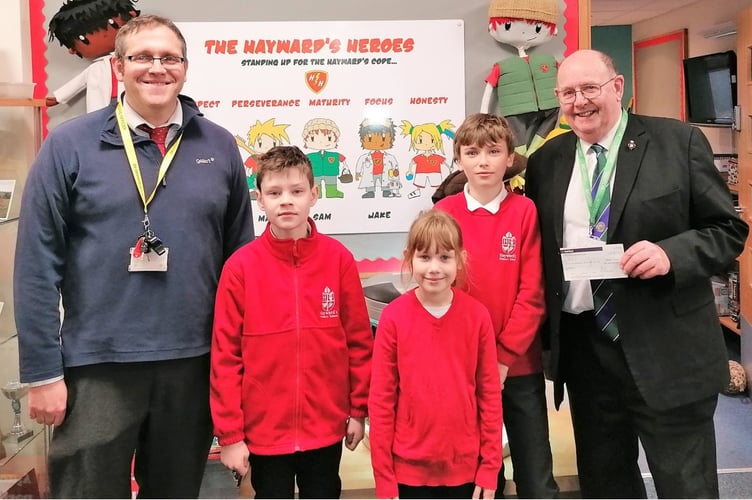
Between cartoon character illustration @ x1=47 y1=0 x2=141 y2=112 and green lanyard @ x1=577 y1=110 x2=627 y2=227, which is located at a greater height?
cartoon character illustration @ x1=47 y1=0 x2=141 y2=112

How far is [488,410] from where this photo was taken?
1604mm

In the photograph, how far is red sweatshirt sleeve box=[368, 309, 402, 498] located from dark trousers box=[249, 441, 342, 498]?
0.46ft

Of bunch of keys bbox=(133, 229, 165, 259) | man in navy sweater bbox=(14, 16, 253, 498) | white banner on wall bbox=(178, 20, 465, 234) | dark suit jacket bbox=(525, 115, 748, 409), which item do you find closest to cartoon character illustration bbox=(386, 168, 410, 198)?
white banner on wall bbox=(178, 20, 465, 234)

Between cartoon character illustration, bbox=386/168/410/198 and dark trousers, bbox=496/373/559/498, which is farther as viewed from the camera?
cartoon character illustration, bbox=386/168/410/198

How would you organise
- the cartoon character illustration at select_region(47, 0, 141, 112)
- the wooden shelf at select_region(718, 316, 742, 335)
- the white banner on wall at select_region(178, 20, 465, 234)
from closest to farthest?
the cartoon character illustration at select_region(47, 0, 141, 112)
the white banner on wall at select_region(178, 20, 465, 234)
the wooden shelf at select_region(718, 316, 742, 335)

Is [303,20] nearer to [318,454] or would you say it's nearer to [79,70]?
[79,70]

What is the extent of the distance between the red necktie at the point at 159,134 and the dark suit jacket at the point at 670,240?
1.02 metres

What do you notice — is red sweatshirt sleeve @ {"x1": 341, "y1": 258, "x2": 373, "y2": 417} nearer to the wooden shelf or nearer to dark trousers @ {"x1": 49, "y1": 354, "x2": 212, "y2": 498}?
dark trousers @ {"x1": 49, "y1": 354, "x2": 212, "y2": 498}

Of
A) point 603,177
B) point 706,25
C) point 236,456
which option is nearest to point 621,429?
point 603,177

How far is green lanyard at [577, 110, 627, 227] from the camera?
1.72m

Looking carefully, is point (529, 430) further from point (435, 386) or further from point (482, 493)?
point (435, 386)

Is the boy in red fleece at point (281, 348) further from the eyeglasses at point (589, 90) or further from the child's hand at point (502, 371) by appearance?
the eyeglasses at point (589, 90)

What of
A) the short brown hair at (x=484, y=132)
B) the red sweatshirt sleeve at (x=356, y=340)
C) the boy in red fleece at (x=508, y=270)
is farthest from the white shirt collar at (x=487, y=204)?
the red sweatshirt sleeve at (x=356, y=340)

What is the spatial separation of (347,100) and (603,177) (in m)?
1.58
